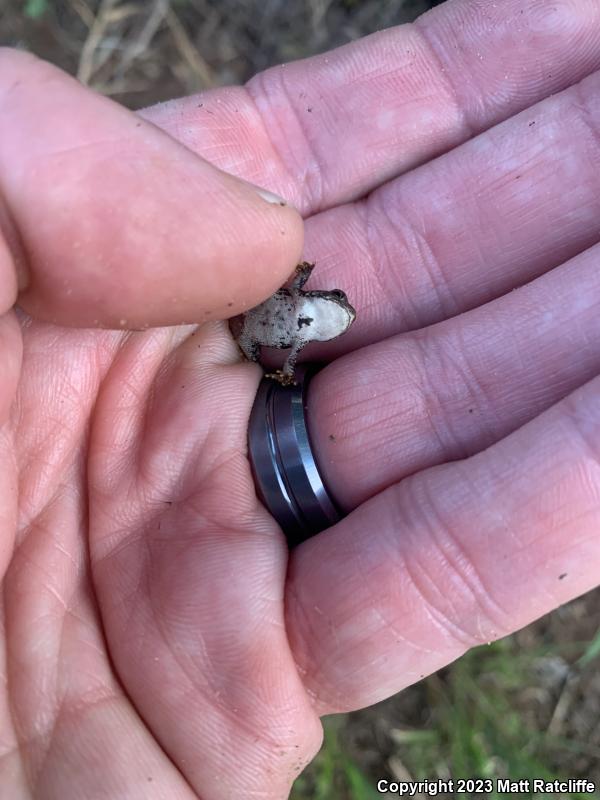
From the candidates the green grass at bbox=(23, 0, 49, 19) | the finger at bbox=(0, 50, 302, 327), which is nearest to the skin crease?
the finger at bbox=(0, 50, 302, 327)

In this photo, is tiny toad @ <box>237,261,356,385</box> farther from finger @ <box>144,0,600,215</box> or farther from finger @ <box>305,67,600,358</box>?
finger @ <box>144,0,600,215</box>

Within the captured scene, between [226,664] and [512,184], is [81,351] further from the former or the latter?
[512,184]

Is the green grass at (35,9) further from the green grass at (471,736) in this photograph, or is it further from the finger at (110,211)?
the green grass at (471,736)

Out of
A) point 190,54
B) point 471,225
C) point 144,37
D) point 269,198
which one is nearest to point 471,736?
point 471,225

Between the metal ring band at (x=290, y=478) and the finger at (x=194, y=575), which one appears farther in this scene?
the metal ring band at (x=290, y=478)

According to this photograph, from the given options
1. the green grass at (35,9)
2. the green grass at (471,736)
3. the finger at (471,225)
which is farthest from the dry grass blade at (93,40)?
the green grass at (471,736)

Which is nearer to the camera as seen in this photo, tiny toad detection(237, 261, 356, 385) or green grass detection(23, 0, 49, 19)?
tiny toad detection(237, 261, 356, 385)

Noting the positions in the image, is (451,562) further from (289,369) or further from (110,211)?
(110,211)
